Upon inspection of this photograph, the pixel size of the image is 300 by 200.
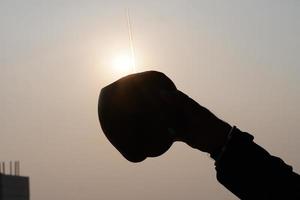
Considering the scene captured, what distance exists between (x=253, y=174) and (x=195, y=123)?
0.27 meters

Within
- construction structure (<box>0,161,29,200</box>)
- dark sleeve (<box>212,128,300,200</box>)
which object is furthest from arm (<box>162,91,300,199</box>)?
construction structure (<box>0,161,29,200</box>)

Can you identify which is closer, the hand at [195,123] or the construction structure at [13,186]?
the hand at [195,123]

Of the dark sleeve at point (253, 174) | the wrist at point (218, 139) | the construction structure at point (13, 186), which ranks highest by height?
the construction structure at point (13, 186)

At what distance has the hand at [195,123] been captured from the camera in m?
1.69

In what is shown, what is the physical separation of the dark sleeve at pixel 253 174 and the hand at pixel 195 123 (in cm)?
5

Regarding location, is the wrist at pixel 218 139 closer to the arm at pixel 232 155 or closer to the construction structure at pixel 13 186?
the arm at pixel 232 155

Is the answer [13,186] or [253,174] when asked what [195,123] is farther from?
[13,186]

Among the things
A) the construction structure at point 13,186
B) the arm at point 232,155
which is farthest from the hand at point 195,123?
the construction structure at point 13,186

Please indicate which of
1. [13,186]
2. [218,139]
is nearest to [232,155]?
[218,139]

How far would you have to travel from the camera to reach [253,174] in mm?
1711

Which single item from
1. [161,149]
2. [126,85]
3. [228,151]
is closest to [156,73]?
[126,85]

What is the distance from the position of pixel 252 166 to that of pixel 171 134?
1.01 ft

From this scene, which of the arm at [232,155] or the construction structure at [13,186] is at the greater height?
the construction structure at [13,186]

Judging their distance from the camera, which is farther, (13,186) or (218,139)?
(13,186)
